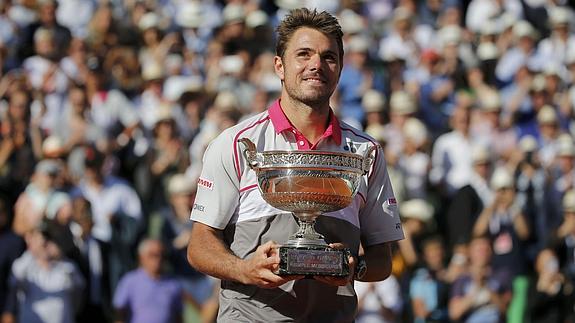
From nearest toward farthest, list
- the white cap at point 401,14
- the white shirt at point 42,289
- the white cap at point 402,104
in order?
the white shirt at point 42,289 → the white cap at point 402,104 → the white cap at point 401,14

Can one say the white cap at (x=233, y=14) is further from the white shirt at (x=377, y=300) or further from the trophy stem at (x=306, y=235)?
the trophy stem at (x=306, y=235)

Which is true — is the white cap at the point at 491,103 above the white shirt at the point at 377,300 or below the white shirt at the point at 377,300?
above

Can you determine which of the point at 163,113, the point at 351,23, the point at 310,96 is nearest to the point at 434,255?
the point at 163,113

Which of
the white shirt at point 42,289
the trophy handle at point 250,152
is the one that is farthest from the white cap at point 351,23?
the trophy handle at point 250,152

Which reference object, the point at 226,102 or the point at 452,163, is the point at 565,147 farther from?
the point at 226,102

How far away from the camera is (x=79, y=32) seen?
52.3 ft

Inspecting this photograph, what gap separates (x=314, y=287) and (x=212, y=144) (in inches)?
26.1

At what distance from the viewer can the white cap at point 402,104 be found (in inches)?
562

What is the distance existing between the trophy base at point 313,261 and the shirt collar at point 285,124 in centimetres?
64

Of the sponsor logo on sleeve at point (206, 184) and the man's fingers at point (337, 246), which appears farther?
the sponsor logo on sleeve at point (206, 184)

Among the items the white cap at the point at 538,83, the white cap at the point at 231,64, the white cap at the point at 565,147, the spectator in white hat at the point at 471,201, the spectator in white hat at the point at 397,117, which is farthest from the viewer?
the white cap at the point at 538,83

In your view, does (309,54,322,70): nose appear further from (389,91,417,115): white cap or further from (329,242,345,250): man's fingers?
(389,91,417,115): white cap

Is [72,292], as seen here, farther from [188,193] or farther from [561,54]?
[561,54]

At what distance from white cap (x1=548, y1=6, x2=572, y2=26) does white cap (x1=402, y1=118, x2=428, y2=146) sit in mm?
3540
